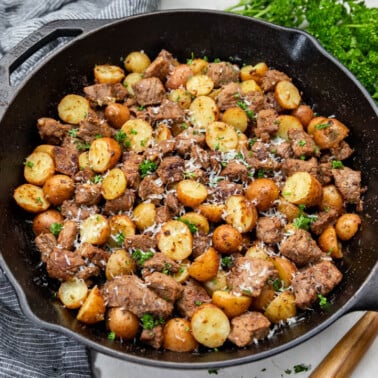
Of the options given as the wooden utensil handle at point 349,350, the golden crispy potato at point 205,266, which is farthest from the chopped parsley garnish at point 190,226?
the wooden utensil handle at point 349,350

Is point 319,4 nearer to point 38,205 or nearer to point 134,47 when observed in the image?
point 134,47

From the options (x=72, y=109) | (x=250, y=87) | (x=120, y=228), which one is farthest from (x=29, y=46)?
(x=250, y=87)

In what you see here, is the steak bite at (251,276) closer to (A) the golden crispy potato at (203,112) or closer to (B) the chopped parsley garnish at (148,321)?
(B) the chopped parsley garnish at (148,321)

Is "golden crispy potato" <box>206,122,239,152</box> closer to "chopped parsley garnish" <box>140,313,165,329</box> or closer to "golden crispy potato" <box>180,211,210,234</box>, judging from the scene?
"golden crispy potato" <box>180,211,210,234</box>

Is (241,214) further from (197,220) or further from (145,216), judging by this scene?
(145,216)

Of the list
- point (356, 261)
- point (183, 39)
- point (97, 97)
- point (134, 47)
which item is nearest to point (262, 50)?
point (183, 39)

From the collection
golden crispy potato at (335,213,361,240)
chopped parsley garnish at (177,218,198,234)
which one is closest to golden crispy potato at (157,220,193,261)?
chopped parsley garnish at (177,218,198,234)
